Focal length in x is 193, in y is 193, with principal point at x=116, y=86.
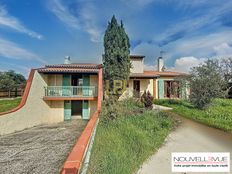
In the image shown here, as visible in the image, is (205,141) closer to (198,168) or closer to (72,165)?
(198,168)

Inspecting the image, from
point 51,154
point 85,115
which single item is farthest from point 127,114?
point 85,115

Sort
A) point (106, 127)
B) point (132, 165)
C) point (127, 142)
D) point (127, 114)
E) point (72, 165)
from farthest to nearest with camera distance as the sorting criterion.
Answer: point (127, 114), point (106, 127), point (127, 142), point (132, 165), point (72, 165)

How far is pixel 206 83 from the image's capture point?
15547 millimetres

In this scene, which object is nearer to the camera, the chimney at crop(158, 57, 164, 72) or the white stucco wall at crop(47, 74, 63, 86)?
the white stucco wall at crop(47, 74, 63, 86)

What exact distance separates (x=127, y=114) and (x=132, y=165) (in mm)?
6803

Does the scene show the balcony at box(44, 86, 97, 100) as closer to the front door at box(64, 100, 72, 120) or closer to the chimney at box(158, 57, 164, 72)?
the front door at box(64, 100, 72, 120)

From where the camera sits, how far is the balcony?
17.9 meters

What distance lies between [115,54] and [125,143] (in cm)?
1283

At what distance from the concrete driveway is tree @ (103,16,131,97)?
9.27 m

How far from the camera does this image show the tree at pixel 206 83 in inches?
611

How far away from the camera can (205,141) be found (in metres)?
8.97

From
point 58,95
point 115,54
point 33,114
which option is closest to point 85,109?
point 58,95
